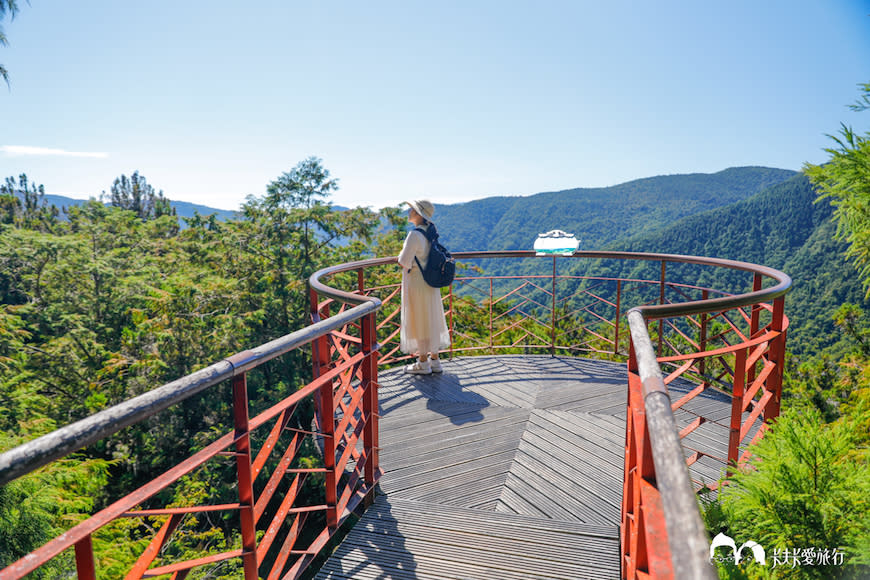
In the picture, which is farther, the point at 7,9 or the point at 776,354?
the point at 7,9

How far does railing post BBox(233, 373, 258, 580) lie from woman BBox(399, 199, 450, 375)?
2.68 meters

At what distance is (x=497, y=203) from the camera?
12488cm

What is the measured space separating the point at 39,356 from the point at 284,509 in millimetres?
15391

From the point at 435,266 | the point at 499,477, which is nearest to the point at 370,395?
the point at 499,477

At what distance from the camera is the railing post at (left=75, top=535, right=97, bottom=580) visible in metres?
1.02

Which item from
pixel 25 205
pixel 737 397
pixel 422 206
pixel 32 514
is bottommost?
pixel 32 514

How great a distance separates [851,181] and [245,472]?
4.32 meters

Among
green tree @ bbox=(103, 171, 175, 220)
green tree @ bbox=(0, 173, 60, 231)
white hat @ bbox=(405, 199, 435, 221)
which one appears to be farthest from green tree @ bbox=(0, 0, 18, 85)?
green tree @ bbox=(103, 171, 175, 220)

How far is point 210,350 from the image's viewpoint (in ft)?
42.6

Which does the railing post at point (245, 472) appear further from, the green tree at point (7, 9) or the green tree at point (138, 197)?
the green tree at point (138, 197)

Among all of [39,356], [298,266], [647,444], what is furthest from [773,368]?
[39,356]

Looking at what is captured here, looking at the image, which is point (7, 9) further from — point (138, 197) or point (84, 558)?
point (138, 197)

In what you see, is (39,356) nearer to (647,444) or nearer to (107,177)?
(647,444)

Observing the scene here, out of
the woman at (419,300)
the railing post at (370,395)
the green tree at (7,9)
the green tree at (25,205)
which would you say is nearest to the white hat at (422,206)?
the woman at (419,300)
